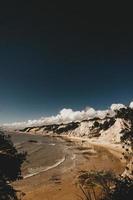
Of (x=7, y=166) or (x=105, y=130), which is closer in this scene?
(x=7, y=166)

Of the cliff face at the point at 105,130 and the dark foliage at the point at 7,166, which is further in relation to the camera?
the cliff face at the point at 105,130

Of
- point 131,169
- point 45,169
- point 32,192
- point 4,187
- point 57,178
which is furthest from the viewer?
point 45,169

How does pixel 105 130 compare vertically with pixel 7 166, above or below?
above

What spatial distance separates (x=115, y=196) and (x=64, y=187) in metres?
20.3

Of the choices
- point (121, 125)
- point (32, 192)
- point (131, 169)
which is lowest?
point (32, 192)

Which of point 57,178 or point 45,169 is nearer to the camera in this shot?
point 57,178

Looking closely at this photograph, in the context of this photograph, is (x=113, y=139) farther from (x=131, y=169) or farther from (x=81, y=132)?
(x=131, y=169)

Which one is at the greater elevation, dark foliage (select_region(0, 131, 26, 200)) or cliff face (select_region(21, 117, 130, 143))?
cliff face (select_region(21, 117, 130, 143))

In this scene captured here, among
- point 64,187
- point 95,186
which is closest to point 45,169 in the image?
point 64,187

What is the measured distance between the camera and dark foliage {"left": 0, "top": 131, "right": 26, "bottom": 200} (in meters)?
16.5

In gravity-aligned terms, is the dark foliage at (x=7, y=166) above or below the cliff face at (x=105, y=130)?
below

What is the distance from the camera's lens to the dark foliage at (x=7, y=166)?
1646cm

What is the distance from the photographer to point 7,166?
17062 mm

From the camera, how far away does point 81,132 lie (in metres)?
178
